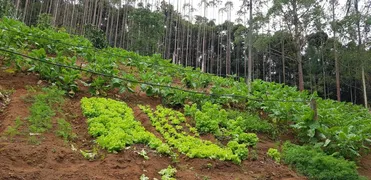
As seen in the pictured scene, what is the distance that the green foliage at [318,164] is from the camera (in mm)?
5234

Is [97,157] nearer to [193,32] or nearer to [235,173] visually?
[235,173]

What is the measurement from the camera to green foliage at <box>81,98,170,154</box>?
488 cm

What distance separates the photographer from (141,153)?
4.84 meters

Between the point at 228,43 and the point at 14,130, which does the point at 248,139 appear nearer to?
the point at 14,130

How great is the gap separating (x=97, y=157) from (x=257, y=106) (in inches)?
210

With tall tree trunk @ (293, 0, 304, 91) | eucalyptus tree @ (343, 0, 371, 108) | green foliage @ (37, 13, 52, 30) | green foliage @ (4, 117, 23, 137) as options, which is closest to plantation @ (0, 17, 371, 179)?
green foliage @ (4, 117, 23, 137)

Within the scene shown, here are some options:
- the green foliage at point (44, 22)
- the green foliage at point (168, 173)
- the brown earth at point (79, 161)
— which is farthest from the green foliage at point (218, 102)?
the green foliage at point (44, 22)

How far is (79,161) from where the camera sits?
4273 millimetres

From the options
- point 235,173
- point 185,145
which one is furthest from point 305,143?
point 185,145

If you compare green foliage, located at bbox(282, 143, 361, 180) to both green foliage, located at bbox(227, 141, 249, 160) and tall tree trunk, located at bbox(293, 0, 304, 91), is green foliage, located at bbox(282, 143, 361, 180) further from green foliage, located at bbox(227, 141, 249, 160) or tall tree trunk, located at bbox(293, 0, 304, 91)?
tall tree trunk, located at bbox(293, 0, 304, 91)

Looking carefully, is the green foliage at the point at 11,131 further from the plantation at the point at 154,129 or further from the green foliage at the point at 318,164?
the green foliage at the point at 318,164

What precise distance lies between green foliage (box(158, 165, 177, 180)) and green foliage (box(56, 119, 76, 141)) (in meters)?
1.73

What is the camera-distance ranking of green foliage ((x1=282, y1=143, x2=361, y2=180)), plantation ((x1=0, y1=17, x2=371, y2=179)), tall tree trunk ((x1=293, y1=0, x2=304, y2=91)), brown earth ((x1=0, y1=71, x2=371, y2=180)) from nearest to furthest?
1. brown earth ((x1=0, y1=71, x2=371, y2=180))
2. plantation ((x1=0, y1=17, x2=371, y2=179))
3. green foliage ((x1=282, y1=143, x2=361, y2=180))
4. tall tree trunk ((x1=293, y1=0, x2=304, y2=91))

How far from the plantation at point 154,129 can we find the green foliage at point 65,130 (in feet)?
0.05
